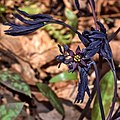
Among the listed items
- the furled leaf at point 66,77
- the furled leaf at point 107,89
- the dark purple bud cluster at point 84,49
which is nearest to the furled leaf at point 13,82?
the furled leaf at point 66,77

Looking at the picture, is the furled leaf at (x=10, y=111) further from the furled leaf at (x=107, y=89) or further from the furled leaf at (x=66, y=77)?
the furled leaf at (x=66, y=77)

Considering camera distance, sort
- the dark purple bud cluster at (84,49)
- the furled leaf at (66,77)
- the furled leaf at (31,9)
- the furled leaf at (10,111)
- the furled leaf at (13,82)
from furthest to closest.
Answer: the furled leaf at (31,9) → the furled leaf at (66,77) → the furled leaf at (13,82) → the furled leaf at (10,111) → the dark purple bud cluster at (84,49)

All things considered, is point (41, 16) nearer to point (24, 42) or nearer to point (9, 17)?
point (24, 42)

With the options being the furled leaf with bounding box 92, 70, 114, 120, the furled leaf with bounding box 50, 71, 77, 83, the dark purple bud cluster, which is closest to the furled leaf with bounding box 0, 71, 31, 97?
the furled leaf with bounding box 50, 71, 77, 83

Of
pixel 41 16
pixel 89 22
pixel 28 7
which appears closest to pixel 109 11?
pixel 89 22

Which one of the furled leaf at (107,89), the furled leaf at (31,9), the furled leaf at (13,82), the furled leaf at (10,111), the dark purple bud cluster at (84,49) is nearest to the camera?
the dark purple bud cluster at (84,49)

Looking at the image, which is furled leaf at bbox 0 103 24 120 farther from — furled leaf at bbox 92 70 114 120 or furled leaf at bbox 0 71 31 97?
furled leaf at bbox 92 70 114 120

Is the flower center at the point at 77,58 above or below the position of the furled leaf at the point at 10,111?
above
